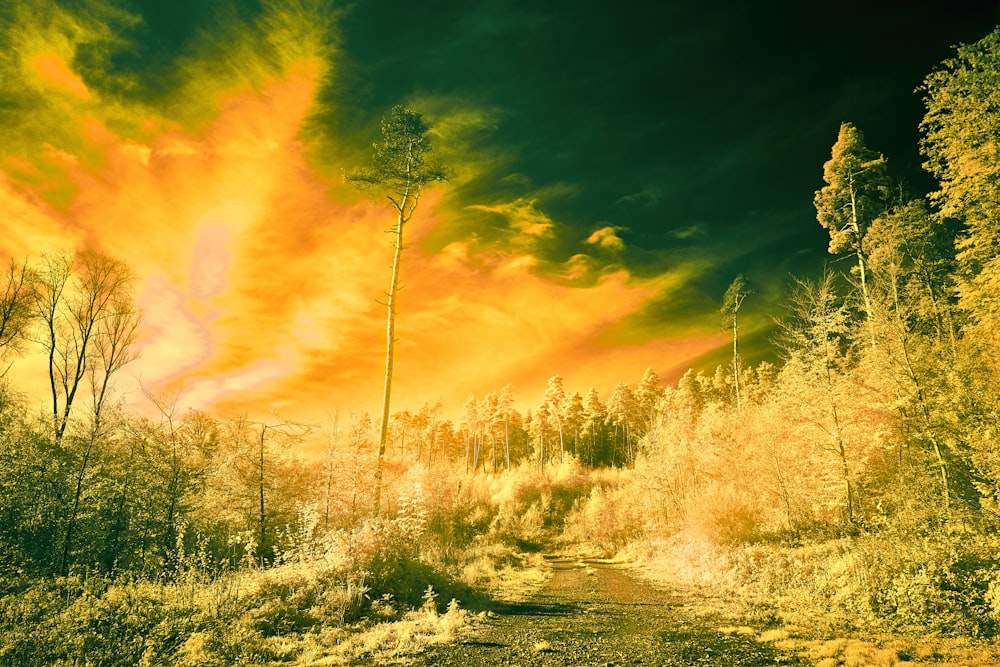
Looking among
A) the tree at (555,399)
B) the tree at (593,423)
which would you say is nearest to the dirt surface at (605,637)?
the tree at (555,399)

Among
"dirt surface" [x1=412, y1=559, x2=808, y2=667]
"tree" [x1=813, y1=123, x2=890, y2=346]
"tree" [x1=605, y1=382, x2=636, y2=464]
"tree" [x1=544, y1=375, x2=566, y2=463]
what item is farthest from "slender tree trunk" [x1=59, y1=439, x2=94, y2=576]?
"tree" [x1=605, y1=382, x2=636, y2=464]

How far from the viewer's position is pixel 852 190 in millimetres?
22906

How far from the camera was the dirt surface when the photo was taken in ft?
27.6

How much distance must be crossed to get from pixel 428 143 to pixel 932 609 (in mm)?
22362

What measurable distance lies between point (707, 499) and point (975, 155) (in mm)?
16794

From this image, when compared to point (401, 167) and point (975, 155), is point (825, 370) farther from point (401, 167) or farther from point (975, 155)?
point (401, 167)

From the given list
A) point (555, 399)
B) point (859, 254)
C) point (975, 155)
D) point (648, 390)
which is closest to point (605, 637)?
point (975, 155)

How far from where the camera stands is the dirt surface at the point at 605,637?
A: 842cm

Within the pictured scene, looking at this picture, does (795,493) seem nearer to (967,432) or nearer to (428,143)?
(967,432)

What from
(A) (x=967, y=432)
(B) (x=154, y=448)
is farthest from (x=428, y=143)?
(A) (x=967, y=432)

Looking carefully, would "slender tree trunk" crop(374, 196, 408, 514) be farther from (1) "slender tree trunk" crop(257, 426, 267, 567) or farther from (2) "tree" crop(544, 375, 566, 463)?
(2) "tree" crop(544, 375, 566, 463)

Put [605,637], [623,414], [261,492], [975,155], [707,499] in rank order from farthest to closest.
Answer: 1. [623,414]
2. [707,499]
3. [261,492]
4. [975,155]
5. [605,637]

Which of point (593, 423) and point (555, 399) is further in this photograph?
point (593, 423)

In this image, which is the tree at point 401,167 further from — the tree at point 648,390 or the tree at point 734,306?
the tree at point 648,390
